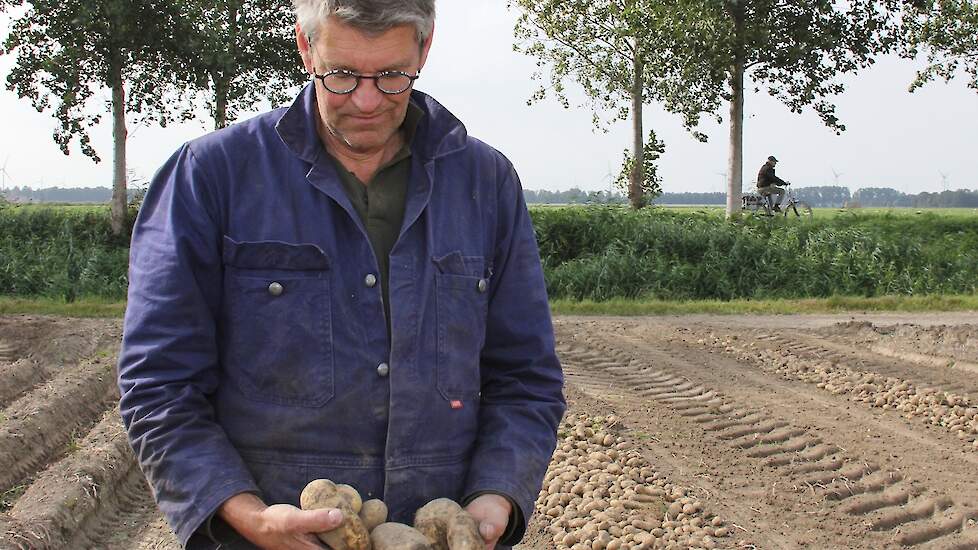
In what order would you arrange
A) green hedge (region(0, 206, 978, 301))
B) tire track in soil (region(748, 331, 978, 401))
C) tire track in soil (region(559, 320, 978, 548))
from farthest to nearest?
green hedge (region(0, 206, 978, 301)), tire track in soil (region(748, 331, 978, 401)), tire track in soil (region(559, 320, 978, 548))

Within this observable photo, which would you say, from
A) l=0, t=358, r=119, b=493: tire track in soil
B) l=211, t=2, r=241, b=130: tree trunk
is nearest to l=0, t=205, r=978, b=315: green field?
l=211, t=2, r=241, b=130: tree trunk

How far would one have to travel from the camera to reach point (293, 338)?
1.90m

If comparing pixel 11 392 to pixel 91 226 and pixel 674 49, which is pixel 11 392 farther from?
pixel 674 49

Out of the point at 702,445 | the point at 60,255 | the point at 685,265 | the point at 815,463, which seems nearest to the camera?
the point at 815,463

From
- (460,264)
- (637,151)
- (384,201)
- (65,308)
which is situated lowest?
(65,308)

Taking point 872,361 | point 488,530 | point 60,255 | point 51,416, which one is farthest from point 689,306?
point 488,530

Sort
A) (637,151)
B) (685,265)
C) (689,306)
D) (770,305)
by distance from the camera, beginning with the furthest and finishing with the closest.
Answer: (637,151) < (685,265) < (770,305) < (689,306)

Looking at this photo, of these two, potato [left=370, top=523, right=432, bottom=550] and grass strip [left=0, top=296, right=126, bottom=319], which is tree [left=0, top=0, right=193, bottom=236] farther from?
potato [left=370, top=523, right=432, bottom=550]

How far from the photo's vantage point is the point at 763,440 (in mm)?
6559

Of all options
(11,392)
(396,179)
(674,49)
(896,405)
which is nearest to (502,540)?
(396,179)

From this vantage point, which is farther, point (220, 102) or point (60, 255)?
point (220, 102)

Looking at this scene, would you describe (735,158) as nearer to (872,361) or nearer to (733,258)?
(733,258)

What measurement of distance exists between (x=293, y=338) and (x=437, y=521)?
0.44 metres

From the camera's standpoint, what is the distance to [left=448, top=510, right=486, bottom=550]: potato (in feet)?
6.05
